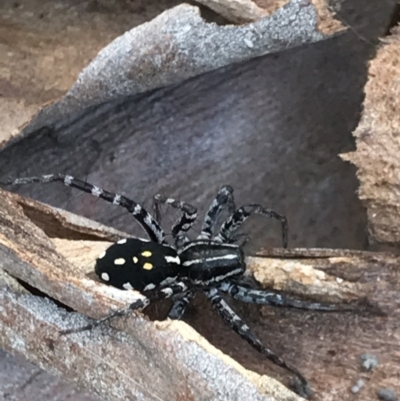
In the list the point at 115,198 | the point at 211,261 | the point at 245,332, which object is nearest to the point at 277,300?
the point at 245,332

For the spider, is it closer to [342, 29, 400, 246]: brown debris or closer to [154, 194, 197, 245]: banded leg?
[154, 194, 197, 245]: banded leg

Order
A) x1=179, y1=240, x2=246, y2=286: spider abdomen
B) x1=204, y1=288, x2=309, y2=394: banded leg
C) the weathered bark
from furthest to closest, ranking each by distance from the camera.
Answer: x1=179, y1=240, x2=246, y2=286: spider abdomen → x1=204, y1=288, x2=309, y2=394: banded leg → the weathered bark

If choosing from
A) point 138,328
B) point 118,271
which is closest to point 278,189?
point 118,271

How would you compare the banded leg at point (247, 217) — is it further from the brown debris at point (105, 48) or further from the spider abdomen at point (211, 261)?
the brown debris at point (105, 48)

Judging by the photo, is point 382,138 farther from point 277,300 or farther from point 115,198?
point 115,198

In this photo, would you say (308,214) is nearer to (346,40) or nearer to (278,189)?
(278,189)

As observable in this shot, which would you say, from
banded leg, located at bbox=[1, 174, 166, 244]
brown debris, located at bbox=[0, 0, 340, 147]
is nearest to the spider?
banded leg, located at bbox=[1, 174, 166, 244]

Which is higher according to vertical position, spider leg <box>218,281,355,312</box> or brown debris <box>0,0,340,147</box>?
brown debris <box>0,0,340,147</box>
